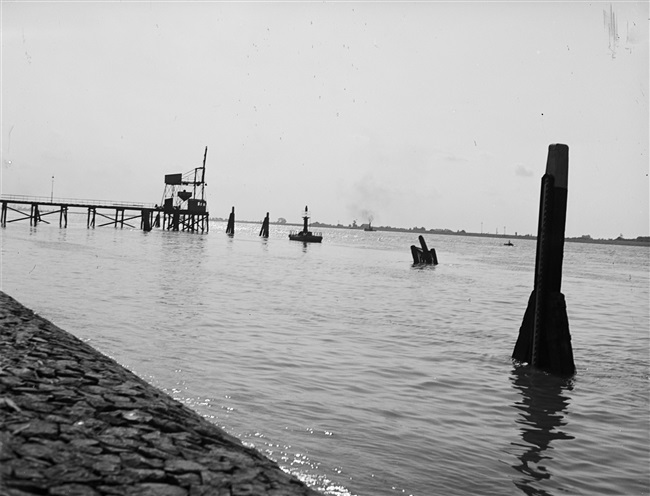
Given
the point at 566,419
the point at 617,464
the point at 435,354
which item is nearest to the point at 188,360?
the point at 435,354

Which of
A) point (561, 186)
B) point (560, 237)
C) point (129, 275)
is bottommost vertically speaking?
point (129, 275)

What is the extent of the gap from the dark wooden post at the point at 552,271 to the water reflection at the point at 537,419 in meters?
0.39

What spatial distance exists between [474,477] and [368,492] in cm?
124

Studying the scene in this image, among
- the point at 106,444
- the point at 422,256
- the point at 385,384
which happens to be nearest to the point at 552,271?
the point at 385,384

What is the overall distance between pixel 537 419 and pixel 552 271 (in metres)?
3.22

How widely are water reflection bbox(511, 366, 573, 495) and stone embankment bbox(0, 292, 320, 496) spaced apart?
309 cm

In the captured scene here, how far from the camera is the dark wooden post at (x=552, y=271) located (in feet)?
34.1

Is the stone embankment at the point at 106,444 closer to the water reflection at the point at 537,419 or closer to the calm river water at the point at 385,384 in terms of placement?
the calm river water at the point at 385,384

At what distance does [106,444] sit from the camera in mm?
3766

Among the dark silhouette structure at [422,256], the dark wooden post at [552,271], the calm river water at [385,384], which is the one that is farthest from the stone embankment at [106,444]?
the dark silhouette structure at [422,256]

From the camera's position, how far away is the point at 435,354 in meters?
12.4

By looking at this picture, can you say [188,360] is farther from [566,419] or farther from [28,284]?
[28,284]

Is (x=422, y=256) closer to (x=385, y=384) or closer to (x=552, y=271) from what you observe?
(x=552, y=271)

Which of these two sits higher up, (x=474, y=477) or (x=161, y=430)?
(x=161, y=430)
